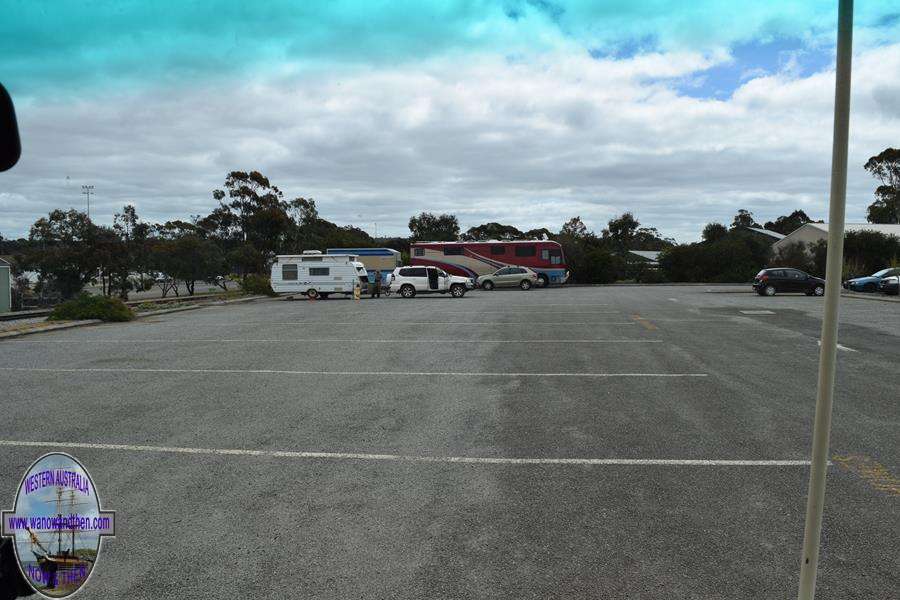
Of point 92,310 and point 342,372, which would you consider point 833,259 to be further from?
point 92,310

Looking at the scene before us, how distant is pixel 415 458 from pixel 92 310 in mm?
19608

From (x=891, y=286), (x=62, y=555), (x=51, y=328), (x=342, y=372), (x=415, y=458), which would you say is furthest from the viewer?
(x=891, y=286)

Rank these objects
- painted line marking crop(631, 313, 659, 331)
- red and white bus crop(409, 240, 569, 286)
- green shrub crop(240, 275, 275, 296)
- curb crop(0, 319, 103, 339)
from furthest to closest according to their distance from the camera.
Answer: red and white bus crop(409, 240, 569, 286) → green shrub crop(240, 275, 275, 296) → painted line marking crop(631, 313, 659, 331) → curb crop(0, 319, 103, 339)

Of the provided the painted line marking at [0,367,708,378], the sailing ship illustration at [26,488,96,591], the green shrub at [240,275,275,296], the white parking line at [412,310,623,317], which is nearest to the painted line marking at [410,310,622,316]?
the white parking line at [412,310,623,317]

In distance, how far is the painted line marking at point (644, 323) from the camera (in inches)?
707

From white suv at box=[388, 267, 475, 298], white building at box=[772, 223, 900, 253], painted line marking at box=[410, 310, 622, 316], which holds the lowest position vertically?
painted line marking at box=[410, 310, 622, 316]

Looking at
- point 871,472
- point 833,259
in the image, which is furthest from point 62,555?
point 871,472

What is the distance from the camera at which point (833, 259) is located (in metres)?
2.25

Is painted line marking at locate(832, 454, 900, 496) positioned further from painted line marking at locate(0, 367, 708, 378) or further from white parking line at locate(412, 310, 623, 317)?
white parking line at locate(412, 310, 623, 317)

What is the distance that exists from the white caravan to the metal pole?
33.1m

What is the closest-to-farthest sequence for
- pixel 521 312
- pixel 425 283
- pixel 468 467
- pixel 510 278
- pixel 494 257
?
1. pixel 468 467
2. pixel 521 312
3. pixel 425 283
4. pixel 510 278
5. pixel 494 257

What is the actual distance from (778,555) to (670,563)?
0.75m

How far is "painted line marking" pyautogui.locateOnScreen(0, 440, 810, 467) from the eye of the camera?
20.6 feet

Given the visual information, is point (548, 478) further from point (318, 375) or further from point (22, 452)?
point (318, 375)
